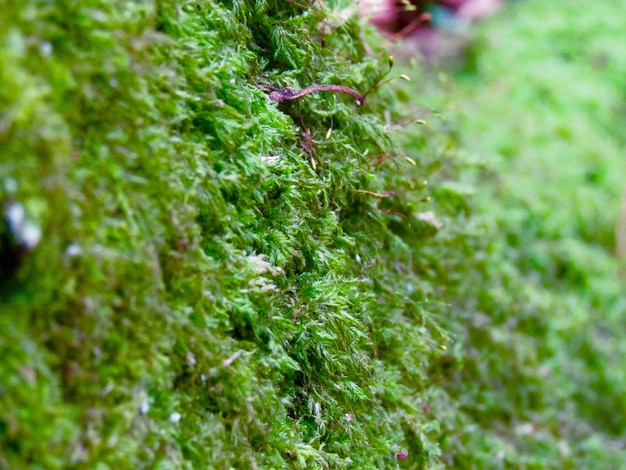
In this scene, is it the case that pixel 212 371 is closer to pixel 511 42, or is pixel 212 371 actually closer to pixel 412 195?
pixel 412 195

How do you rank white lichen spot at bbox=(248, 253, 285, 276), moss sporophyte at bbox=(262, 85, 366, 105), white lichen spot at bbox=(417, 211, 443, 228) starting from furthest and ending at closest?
white lichen spot at bbox=(417, 211, 443, 228), moss sporophyte at bbox=(262, 85, 366, 105), white lichen spot at bbox=(248, 253, 285, 276)

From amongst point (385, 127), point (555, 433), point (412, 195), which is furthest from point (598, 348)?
point (385, 127)

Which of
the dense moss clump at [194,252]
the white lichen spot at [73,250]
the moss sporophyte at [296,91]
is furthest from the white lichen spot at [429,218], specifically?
the white lichen spot at [73,250]

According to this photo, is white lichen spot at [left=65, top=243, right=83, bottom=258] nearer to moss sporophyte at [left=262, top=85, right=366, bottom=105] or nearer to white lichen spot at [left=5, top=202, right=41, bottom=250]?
white lichen spot at [left=5, top=202, right=41, bottom=250]

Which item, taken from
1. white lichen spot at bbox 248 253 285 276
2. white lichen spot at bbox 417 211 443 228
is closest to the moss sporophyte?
white lichen spot at bbox 248 253 285 276

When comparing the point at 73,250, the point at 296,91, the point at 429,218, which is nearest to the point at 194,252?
the point at 73,250

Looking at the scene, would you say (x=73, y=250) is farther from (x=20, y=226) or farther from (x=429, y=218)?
(x=429, y=218)

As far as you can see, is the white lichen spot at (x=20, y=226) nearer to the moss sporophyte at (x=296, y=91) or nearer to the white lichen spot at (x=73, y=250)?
the white lichen spot at (x=73, y=250)

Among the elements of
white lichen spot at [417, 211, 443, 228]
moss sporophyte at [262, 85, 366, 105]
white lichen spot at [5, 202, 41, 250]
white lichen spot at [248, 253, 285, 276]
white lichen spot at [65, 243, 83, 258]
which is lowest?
white lichen spot at [417, 211, 443, 228]
